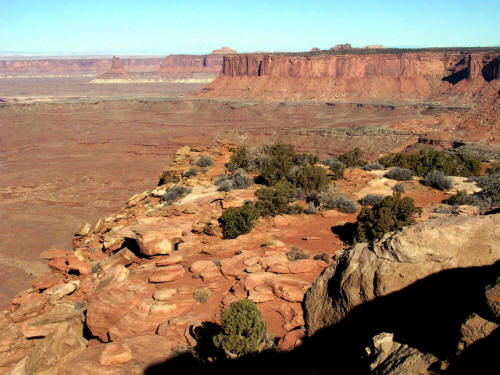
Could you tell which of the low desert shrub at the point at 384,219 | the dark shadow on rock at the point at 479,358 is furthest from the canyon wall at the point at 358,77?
the dark shadow on rock at the point at 479,358

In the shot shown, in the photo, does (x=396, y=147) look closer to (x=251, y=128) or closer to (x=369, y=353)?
(x=251, y=128)

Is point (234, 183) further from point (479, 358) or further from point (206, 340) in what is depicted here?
point (479, 358)

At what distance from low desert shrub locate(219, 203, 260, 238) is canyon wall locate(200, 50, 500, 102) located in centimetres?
9264

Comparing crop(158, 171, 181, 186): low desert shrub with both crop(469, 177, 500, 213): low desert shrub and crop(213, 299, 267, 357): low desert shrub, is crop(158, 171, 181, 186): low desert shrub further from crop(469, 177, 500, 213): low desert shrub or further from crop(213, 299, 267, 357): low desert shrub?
crop(213, 299, 267, 357): low desert shrub

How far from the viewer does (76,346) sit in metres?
6.52

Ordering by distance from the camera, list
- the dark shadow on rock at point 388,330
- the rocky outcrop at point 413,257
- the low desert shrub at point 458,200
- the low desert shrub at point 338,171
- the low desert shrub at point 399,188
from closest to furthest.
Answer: the dark shadow on rock at point 388,330, the rocky outcrop at point 413,257, the low desert shrub at point 458,200, the low desert shrub at point 399,188, the low desert shrub at point 338,171

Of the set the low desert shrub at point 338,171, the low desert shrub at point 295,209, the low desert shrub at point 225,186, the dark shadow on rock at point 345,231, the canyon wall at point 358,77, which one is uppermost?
the canyon wall at point 358,77

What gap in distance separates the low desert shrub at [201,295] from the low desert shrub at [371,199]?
7.31 m

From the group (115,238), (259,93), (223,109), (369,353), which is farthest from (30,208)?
(259,93)

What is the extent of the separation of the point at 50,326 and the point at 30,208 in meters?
26.9

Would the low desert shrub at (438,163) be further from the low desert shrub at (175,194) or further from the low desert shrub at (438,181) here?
the low desert shrub at (175,194)

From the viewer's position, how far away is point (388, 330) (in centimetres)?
446

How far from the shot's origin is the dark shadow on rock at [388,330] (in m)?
3.71

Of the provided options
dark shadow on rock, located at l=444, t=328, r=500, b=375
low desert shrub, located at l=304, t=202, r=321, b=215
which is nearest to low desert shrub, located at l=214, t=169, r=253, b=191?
low desert shrub, located at l=304, t=202, r=321, b=215
